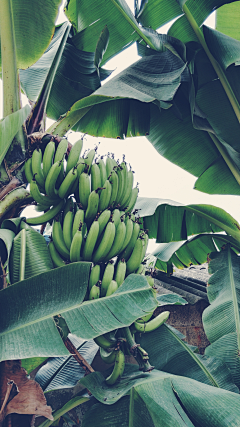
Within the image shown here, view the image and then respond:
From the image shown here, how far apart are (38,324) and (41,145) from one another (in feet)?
2.82

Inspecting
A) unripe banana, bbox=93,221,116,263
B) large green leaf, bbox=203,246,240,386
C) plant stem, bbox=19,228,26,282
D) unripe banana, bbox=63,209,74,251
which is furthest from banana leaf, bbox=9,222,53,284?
large green leaf, bbox=203,246,240,386

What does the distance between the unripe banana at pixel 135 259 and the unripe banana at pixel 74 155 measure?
1.56 feet

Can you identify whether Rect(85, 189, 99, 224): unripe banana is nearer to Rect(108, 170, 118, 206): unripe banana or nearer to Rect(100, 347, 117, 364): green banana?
Rect(108, 170, 118, 206): unripe banana

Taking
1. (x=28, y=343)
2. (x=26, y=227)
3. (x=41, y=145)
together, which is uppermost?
(x=41, y=145)

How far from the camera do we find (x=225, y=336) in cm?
179

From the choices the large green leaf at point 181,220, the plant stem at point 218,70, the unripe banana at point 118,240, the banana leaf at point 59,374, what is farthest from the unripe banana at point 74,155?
the plant stem at point 218,70

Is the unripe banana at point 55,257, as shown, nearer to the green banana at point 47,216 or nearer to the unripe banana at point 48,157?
the green banana at point 47,216

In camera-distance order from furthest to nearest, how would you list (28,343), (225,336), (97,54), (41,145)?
(97,54), (225,336), (41,145), (28,343)

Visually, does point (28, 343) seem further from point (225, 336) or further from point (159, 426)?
point (225, 336)

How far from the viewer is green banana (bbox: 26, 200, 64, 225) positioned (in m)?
1.46

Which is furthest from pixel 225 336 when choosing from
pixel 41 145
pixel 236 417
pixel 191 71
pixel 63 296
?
pixel 191 71

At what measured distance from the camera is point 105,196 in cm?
143

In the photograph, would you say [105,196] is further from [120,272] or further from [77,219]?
[120,272]

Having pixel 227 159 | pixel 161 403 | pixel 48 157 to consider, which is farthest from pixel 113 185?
pixel 227 159
